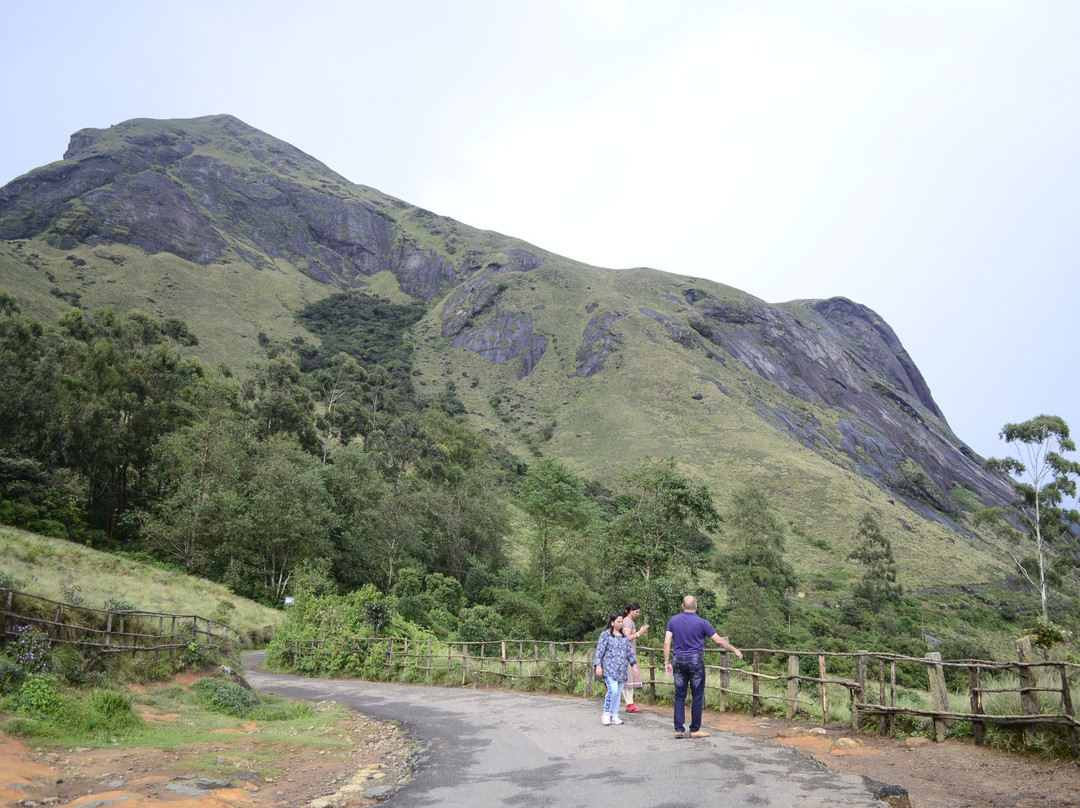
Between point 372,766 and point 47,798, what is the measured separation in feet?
11.9

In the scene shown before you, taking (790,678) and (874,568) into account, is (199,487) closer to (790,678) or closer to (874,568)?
(790,678)

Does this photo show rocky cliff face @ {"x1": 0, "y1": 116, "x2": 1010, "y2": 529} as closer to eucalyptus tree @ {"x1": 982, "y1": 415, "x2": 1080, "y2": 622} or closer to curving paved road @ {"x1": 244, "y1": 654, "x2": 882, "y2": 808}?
eucalyptus tree @ {"x1": 982, "y1": 415, "x2": 1080, "y2": 622}

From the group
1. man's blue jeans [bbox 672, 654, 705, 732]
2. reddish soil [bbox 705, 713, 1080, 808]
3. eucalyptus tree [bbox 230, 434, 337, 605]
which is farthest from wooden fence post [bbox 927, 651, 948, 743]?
eucalyptus tree [bbox 230, 434, 337, 605]

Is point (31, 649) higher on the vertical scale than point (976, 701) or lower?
lower

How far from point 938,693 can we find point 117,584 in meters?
25.5

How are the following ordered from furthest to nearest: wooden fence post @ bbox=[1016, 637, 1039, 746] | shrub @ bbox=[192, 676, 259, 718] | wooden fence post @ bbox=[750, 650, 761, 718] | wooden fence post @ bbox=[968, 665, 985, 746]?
shrub @ bbox=[192, 676, 259, 718], wooden fence post @ bbox=[750, 650, 761, 718], wooden fence post @ bbox=[968, 665, 985, 746], wooden fence post @ bbox=[1016, 637, 1039, 746]

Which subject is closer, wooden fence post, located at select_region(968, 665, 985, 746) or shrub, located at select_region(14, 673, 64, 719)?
wooden fence post, located at select_region(968, 665, 985, 746)

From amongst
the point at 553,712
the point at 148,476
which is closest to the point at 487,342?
the point at 148,476

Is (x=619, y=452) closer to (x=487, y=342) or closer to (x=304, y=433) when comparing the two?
(x=304, y=433)

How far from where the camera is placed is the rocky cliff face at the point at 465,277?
121 m

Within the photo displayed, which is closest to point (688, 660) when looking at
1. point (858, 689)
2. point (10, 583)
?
point (858, 689)

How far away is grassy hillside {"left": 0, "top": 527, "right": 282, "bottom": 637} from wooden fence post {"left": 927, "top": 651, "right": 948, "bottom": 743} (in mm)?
13931

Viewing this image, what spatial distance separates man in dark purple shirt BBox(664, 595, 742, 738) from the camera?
27.9 ft

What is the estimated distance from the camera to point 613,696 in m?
9.91
